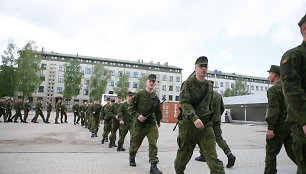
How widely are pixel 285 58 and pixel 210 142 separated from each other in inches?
65.1

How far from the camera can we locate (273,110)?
3.94 metres

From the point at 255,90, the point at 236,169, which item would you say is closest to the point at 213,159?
the point at 236,169

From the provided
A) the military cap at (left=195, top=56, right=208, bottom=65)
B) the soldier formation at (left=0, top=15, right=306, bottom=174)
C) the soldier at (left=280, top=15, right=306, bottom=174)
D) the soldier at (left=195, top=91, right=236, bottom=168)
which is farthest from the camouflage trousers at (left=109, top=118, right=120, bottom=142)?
the soldier at (left=280, top=15, right=306, bottom=174)

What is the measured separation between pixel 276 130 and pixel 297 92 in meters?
2.00

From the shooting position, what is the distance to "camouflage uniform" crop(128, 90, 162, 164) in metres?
5.28

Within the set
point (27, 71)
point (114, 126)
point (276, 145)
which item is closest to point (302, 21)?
point (276, 145)

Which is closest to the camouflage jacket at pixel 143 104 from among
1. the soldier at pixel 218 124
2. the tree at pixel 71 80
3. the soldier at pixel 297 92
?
the soldier at pixel 218 124

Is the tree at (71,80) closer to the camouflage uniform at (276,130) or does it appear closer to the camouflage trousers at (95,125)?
the camouflage trousers at (95,125)

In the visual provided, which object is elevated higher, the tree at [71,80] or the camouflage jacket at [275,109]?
the tree at [71,80]

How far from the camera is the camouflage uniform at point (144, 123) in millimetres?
5281

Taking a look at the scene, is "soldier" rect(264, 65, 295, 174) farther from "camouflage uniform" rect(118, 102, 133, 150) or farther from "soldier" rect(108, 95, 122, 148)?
"soldier" rect(108, 95, 122, 148)

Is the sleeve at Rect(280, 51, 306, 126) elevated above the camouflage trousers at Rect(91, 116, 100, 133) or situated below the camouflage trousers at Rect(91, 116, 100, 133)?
above

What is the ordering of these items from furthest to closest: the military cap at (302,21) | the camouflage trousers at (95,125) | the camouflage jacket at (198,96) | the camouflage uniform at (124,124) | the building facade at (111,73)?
the building facade at (111,73), the camouflage trousers at (95,125), the camouflage uniform at (124,124), the camouflage jacket at (198,96), the military cap at (302,21)

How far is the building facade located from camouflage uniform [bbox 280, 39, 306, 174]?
61081mm
